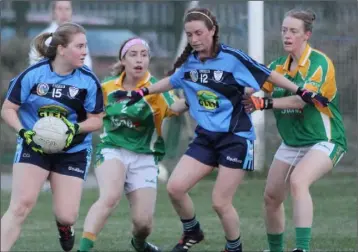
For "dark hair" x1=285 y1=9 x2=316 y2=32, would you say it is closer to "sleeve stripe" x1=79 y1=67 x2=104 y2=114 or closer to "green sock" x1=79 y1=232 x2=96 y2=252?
"sleeve stripe" x1=79 y1=67 x2=104 y2=114

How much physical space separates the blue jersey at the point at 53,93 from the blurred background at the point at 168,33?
20.5 feet

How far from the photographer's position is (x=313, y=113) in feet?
24.6

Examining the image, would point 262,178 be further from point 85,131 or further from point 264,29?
point 85,131

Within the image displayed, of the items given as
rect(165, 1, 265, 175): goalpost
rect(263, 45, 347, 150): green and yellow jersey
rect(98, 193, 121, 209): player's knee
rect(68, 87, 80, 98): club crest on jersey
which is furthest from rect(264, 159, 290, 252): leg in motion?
rect(165, 1, 265, 175): goalpost

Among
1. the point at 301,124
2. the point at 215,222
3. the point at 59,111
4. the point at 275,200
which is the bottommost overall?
the point at 215,222

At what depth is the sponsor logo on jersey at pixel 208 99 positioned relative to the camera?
7383 mm

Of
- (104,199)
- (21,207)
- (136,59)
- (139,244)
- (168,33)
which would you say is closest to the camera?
(21,207)

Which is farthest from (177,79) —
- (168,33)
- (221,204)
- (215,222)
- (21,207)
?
(168,33)

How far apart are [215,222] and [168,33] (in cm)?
484

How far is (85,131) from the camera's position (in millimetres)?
7094

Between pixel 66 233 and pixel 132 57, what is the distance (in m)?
1.42

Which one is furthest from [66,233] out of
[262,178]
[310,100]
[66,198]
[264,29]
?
[264,29]

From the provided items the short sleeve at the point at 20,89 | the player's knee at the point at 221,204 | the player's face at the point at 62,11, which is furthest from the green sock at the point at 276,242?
the player's face at the point at 62,11

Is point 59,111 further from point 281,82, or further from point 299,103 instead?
point 299,103
